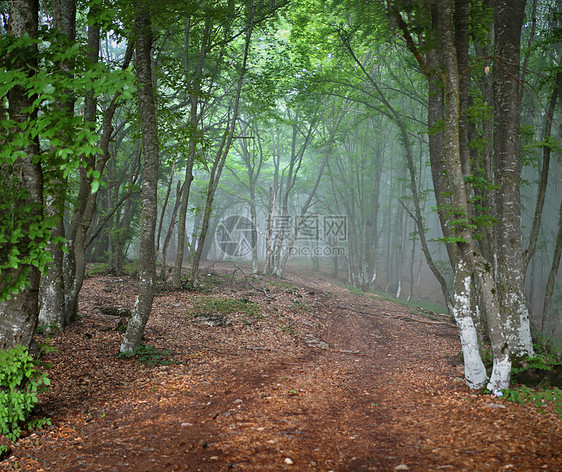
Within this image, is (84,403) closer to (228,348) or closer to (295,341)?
(228,348)

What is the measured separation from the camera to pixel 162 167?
56.2 ft

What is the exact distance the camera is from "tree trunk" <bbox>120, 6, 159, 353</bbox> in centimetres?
645

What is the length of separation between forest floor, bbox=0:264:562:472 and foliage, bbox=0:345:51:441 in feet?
0.76

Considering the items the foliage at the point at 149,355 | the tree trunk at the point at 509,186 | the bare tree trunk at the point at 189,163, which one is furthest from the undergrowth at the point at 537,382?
the bare tree trunk at the point at 189,163

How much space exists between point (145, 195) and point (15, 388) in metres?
3.68

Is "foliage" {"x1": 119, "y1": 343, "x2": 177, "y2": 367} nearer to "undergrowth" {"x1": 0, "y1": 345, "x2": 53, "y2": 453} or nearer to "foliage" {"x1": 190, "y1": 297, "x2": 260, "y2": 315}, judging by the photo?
"undergrowth" {"x1": 0, "y1": 345, "x2": 53, "y2": 453}

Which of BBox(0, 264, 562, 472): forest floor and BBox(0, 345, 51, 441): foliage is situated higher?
BBox(0, 345, 51, 441): foliage

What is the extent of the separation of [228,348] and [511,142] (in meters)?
7.18

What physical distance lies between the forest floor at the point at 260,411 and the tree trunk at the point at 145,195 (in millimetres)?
643

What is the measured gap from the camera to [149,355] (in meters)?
6.57

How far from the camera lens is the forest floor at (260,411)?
3.40 meters

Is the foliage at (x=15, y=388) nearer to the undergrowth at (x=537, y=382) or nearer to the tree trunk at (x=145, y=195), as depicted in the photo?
the tree trunk at (x=145, y=195)

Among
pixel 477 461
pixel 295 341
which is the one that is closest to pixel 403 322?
pixel 295 341

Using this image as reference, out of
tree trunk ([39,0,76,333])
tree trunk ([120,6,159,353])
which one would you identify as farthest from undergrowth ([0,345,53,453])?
tree trunk ([39,0,76,333])
